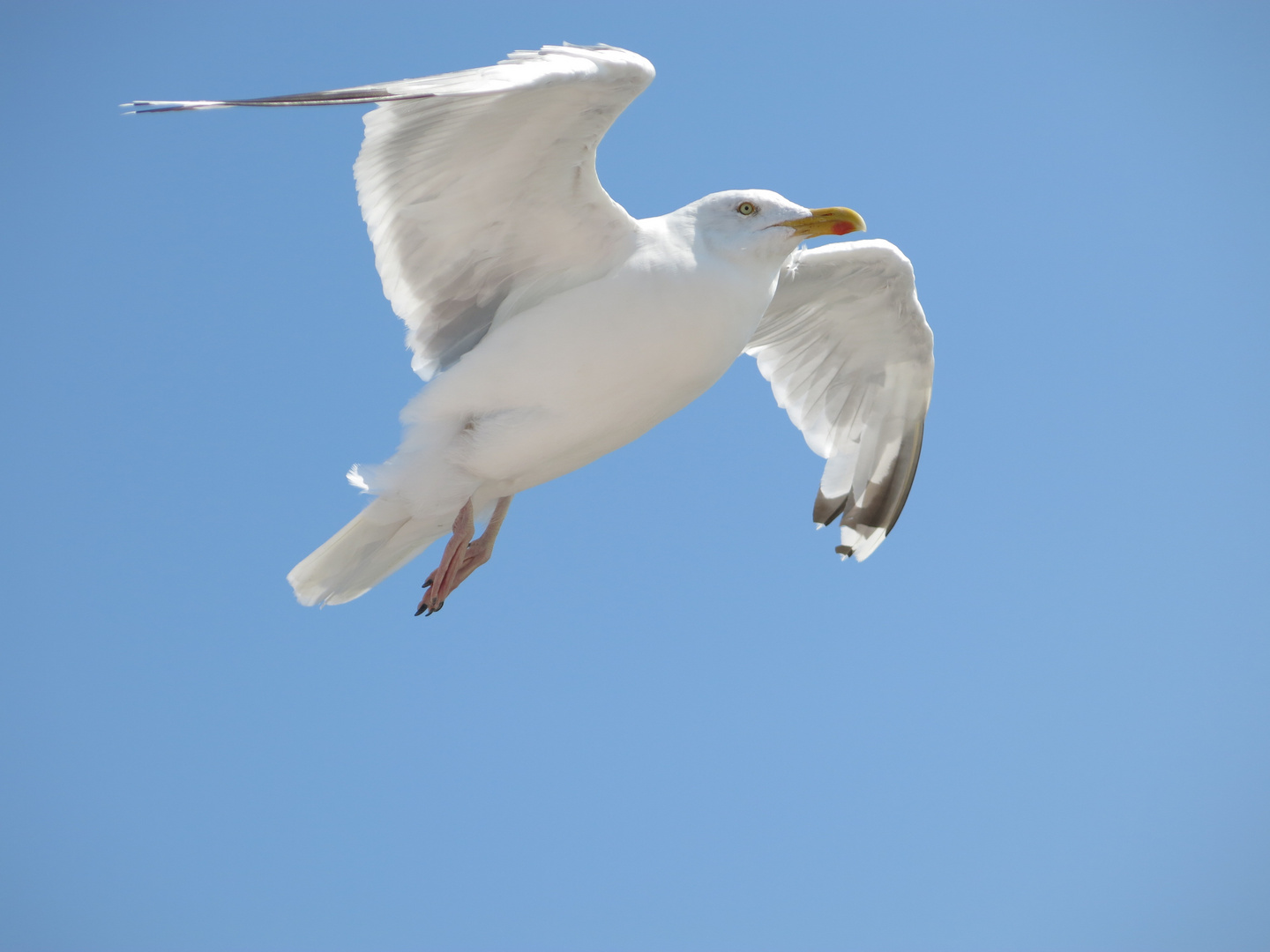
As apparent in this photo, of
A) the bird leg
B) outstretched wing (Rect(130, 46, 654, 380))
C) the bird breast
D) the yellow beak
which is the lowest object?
the bird leg

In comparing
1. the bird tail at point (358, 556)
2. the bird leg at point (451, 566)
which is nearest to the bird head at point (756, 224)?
the bird leg at point (451, 566)

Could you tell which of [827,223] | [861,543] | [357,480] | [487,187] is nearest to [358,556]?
[357,480]

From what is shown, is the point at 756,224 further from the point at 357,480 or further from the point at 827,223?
the point at 357,480

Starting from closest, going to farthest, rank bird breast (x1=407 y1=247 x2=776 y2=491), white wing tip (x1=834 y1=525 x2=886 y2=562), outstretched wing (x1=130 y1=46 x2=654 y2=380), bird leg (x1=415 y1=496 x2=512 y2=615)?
1. outstretched wing (x1=130 y1=46 x2=654 y2=380)
2. bird breast (x1=407 y1=247 x2=776 y2=491)
3. bird leg (x1=415 y1=496 x2=512 y2=615)
4. white wing tip (x1=834 y1=525 x2=886 y2=562)

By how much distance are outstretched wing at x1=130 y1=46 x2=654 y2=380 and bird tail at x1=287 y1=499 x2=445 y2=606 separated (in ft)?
2.34

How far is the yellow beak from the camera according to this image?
203 inches

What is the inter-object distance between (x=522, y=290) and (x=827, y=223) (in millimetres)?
1375

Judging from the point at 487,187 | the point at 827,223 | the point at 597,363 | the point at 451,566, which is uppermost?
the point at 827,223

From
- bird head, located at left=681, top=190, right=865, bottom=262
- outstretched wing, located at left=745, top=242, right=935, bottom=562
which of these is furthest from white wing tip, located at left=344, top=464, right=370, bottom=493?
outstretched wing, located at left=745, top=242, right=935, bottom=562

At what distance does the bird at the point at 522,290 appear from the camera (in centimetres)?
463

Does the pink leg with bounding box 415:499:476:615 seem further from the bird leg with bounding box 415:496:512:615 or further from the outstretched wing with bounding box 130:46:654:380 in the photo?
the outstretched wing with bounding box 130:46:654:380

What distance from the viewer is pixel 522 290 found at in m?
5.38

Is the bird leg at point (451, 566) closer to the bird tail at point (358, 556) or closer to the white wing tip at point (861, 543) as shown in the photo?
the bird tail at point (358, 556)

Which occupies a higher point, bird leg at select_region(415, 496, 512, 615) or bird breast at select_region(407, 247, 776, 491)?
bird breast at select_region(407, 247, 776, 491)
